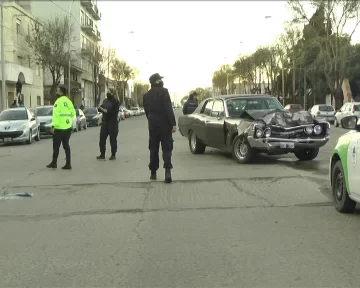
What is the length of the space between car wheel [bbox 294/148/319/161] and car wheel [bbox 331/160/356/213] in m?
4.78

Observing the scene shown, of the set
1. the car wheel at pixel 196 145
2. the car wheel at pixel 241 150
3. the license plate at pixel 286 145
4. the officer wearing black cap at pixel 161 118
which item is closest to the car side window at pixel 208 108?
the car wheel at pixel 196 145

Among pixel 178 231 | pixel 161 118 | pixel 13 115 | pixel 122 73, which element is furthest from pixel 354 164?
pixel 122 73

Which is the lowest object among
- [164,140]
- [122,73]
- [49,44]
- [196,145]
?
[196,145]

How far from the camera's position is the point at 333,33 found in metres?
44.5

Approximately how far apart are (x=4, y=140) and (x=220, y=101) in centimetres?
1012

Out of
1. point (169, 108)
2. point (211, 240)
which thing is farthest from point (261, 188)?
point (211, 240)

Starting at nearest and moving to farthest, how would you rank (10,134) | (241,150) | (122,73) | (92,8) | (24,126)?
(241,150)
(10,134)
(24,126)
(92,8)
(122,73)

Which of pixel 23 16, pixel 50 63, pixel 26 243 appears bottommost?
pixel 26 243

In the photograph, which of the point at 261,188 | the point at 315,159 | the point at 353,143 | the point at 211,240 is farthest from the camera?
the point at 315,159

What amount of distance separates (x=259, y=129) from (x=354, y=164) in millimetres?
4845

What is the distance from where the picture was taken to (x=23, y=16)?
44000 mm

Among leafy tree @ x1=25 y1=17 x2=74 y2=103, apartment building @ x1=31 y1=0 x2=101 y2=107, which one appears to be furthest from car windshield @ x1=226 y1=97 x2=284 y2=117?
apartment building @ x1=31 y1=0 x2=101 y2=107

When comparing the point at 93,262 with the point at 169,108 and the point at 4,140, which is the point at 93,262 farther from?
the point at 4,140

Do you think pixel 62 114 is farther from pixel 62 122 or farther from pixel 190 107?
pixel 190 107
